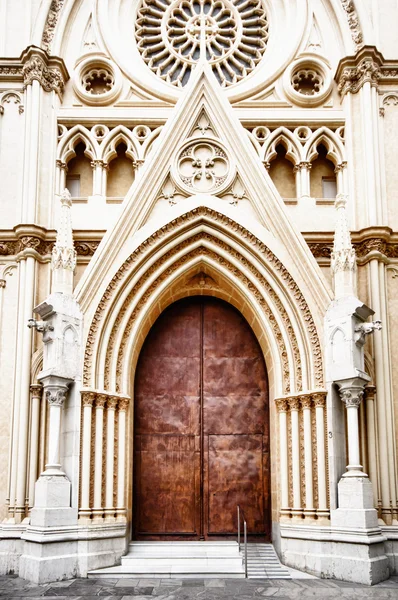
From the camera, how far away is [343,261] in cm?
1359

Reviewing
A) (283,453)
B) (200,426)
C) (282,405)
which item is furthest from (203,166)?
(283,453)

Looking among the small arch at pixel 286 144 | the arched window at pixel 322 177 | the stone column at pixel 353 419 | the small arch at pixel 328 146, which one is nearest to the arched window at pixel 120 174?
the small arch at pixel 286 144

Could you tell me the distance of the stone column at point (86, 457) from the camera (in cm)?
1301

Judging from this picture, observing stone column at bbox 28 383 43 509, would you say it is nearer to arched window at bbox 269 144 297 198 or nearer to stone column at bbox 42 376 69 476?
stone column at bbox 42 376 69 476

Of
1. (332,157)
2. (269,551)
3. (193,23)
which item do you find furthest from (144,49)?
(269,551)

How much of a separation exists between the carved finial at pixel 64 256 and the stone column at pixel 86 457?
7.01ft

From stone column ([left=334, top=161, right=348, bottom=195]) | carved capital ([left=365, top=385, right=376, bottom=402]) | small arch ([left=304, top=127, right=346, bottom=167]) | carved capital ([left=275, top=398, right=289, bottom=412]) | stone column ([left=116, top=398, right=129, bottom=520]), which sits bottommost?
stone column ([left=116, top=398, right=129, bottom=520])

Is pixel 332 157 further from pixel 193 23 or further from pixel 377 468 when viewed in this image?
pixel 377 468

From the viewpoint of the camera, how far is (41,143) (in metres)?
15.1

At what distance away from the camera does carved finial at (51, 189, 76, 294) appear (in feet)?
44.6

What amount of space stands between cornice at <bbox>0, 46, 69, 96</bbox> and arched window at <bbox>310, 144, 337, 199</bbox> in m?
6.02

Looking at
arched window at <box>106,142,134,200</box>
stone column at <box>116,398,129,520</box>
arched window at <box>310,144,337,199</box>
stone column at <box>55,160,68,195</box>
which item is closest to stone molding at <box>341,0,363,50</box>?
arched window at <box>310,144,337,199</box>

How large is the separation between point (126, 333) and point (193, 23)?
7.88 m

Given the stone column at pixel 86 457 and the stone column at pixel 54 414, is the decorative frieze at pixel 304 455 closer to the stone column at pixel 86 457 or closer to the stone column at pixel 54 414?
the stone column at pixel 86 457
